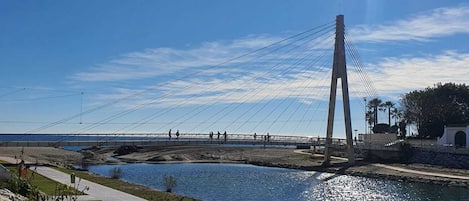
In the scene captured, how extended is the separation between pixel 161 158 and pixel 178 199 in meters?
47.8

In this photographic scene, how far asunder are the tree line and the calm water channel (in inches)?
1471

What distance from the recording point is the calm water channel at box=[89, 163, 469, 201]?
36594 mm

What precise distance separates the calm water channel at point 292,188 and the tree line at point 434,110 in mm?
37351

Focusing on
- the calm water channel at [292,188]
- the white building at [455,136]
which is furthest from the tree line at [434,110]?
the calm water channel at [292,188]

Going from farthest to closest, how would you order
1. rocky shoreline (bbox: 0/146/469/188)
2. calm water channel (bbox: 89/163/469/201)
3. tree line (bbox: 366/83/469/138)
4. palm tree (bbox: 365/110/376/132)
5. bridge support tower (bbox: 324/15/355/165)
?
palm tree (bbox: 365/110/376/132) < tree line (bbox: 366/83/469/138) < bridge support tower (bbox: 324/15/355/165) < rocky shoreline (bbox: 0/146/469/188) < calm water channel (bbox: 89/163/469/201)

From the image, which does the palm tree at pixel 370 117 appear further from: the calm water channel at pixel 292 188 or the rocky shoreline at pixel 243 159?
the calm water channel at pixel 292 188

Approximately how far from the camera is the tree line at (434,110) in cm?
8488

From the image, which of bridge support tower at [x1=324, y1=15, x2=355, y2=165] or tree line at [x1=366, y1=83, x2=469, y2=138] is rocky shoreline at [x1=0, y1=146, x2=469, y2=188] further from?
tree line at [x1=366, y1=83, x2=469, y2=138]

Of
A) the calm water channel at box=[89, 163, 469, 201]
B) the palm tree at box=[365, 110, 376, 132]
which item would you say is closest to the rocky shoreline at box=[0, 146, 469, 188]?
the calm water channel at box=[89, 163, 469, 201]

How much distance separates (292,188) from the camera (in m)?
41.7

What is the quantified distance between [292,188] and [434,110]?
52.3 metres

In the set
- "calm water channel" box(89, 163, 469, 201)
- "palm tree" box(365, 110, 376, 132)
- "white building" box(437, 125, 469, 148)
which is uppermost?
"palm tree" box(365, 110, 376, 132)

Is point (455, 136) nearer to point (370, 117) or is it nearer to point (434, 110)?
point (434, 110)

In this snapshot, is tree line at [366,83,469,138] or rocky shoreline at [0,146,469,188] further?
tree line at [366,83,469,138]
